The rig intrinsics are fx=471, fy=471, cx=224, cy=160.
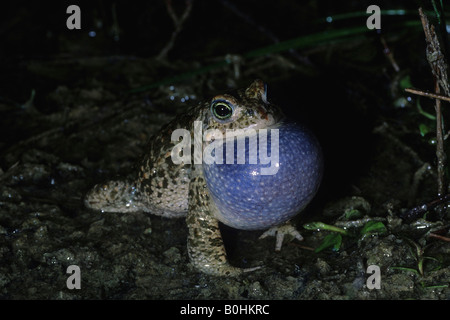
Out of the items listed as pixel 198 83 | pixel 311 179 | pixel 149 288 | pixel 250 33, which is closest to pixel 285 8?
pixel 250 33

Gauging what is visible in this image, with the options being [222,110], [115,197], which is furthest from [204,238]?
[115,197]

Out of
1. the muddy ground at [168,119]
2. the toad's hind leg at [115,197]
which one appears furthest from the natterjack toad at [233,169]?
the toad's hind leg at [115,197]

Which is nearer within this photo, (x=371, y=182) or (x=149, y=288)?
(x=149, y=288)

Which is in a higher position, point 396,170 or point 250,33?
point 250,33

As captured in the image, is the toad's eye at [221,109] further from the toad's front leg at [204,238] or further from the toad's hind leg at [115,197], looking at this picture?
the toad's hind leg at [115,197]

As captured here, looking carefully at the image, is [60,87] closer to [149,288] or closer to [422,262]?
[149,288]

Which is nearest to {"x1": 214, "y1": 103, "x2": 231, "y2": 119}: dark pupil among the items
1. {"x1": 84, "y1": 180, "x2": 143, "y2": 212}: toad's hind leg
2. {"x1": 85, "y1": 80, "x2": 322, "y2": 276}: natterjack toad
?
{"x1": 85, "y1": 80, "x2": 322, "y2": 276}: natterjack toad

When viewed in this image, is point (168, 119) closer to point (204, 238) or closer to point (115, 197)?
point (115, 197)
